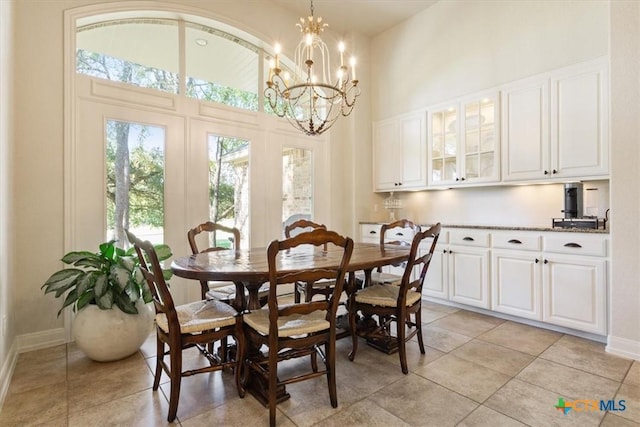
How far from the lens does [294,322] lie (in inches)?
73.7

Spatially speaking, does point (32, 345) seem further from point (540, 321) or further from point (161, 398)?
point (540, 321)

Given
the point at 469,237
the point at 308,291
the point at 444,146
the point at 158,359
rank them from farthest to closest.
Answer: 1. the point at 444,146
2. the point at 469,237
3. the point at 308,291
4. the point at 158,359

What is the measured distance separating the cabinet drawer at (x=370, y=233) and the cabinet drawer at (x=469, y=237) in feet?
3.41

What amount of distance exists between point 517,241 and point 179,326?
3.03 meters

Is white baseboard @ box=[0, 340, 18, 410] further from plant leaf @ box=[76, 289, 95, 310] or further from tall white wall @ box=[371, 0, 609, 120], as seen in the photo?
tall white wall @ box=[371, 0, 609, 120]

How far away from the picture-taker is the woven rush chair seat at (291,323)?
5.81ft

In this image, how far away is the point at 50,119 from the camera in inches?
109

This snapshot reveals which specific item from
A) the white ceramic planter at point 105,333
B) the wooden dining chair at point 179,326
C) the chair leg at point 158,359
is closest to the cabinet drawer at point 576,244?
the wooden dining chair at point 179,326

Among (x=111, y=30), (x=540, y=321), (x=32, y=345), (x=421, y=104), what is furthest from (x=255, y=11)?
(x=540, y=321)

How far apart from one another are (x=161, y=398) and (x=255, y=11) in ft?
13.5

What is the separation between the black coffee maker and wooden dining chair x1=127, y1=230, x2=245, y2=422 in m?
3.09

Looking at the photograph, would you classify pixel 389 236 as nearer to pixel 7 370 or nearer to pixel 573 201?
pixel 573 201

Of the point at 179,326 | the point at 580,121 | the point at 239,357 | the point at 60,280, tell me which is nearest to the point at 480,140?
the point at 580,121

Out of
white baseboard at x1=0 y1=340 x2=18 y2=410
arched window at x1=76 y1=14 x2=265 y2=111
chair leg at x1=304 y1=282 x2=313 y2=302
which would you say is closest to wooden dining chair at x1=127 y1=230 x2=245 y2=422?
chair leg at x1=304 y1=282 x2=313 y2=302
